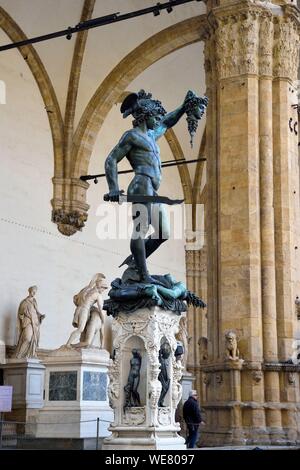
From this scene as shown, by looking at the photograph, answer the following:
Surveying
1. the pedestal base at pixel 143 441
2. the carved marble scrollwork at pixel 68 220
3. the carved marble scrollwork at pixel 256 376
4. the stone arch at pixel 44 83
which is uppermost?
the stone arch at pixel 44 83

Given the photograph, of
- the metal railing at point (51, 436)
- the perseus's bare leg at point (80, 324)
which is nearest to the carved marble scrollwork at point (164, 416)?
the metal railing at point (51, 436)

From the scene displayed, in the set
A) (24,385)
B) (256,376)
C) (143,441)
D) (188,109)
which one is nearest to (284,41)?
(256,376)

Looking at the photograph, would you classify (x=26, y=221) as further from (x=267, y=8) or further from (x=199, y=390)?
(x=267, y=8)

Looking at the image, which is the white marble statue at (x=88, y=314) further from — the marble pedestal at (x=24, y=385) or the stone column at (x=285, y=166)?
the stone column at (x=285, y=166)

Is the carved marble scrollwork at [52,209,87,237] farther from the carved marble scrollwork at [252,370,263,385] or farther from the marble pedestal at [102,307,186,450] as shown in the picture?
the marble pedestal at [102,307,186,450]

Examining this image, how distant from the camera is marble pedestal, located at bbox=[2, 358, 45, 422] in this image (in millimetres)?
16478

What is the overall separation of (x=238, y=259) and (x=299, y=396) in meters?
2.20

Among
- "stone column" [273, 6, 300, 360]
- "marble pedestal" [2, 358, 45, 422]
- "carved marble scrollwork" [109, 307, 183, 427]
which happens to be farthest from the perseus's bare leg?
"carved marble scrollwork" [109, 307, 183, 427]

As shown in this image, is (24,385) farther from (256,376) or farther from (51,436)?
(256,376)

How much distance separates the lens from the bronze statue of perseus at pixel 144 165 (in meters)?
7.00

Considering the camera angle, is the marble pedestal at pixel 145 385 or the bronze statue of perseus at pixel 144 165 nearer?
the marble pedestal at pixel 145 385

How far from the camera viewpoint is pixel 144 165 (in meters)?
7.18

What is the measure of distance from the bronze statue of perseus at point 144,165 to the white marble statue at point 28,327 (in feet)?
37.1

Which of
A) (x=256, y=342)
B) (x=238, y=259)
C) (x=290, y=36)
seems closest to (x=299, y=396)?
(x=256, y=342)
